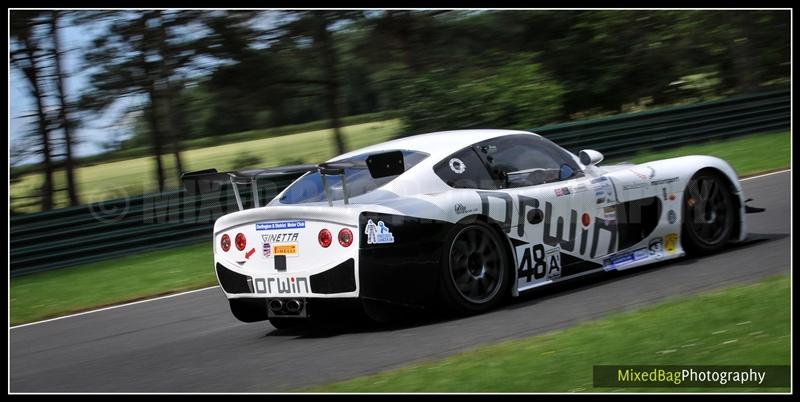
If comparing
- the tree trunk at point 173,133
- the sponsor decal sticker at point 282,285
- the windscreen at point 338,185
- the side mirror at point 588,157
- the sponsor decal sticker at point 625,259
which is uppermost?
the tree trunk at point 173,133

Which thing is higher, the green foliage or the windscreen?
the green foliage

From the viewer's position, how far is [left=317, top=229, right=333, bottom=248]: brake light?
6568mm

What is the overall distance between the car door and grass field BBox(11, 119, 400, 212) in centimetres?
859

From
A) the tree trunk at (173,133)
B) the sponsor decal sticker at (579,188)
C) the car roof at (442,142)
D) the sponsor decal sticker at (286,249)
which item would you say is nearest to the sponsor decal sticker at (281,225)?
the sponsor decal sticker at (286,249)

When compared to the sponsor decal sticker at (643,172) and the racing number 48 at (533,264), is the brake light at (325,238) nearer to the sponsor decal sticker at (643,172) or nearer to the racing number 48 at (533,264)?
the racing number 48 at (533,264)

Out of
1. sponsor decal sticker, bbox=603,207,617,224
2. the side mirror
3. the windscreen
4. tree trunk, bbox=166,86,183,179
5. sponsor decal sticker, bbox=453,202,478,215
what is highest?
tree trunk, bbox=166,86,183,179

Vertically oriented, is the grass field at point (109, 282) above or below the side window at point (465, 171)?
below

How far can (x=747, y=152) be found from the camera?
15805 millimetres

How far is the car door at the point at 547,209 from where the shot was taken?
725cm

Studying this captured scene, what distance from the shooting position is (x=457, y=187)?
23.4 feet

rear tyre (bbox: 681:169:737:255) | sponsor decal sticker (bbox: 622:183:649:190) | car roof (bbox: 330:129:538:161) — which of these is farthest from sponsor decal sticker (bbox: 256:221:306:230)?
rear tyre (bbox: 681:169:737:255)

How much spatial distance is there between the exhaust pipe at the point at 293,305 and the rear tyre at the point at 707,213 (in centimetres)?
332

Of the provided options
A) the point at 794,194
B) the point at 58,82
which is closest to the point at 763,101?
the point at 794,194

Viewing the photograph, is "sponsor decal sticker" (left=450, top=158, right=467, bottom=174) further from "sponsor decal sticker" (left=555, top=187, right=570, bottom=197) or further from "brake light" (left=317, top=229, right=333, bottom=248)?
"brake light" (left=317, top=229, right=333, bottom=248)
